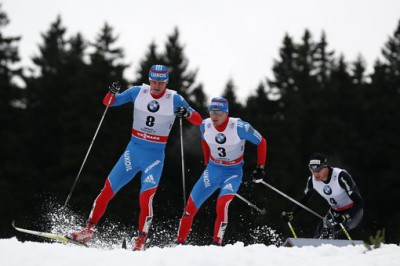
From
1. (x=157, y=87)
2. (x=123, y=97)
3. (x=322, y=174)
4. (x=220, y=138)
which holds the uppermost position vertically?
(x=157, y=87)

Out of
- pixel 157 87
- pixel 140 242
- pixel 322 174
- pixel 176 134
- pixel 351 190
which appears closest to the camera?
pixel 140 242

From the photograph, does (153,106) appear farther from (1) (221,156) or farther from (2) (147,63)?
(2) (147,63)

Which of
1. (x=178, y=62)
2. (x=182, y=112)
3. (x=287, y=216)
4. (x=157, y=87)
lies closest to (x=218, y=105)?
(x=182, y=112)

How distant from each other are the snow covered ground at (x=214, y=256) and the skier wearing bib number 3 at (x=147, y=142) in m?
2.10

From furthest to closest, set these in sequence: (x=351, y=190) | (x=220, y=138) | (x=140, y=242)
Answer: (x=351, y=190) → (x=220, y=138) → (x=140, y=242)

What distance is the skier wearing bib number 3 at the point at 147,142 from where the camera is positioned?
28.6ft

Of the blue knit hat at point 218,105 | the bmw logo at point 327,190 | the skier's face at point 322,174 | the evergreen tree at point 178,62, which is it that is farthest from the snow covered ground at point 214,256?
the evergreen tree at point 178,62

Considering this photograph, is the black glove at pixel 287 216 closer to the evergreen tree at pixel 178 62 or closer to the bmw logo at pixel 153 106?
the bmw logo at pixel 153 106

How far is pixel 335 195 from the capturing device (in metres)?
9.83

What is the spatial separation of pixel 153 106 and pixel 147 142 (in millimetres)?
528

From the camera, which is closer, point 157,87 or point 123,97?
point 157,87

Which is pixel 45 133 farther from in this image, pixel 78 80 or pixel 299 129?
pixel 299 129

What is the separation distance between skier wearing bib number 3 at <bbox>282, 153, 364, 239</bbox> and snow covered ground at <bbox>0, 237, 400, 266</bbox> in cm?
304

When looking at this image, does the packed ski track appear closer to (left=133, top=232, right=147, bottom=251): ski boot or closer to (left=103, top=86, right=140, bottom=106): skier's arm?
(left=133, top=232, right=147, bottom=251): ski boot
